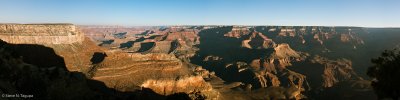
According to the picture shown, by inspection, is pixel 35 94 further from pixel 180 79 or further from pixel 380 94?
pixel 380 94

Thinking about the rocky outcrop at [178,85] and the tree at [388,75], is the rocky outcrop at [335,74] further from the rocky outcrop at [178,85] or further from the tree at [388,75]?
the tree at [388,75]

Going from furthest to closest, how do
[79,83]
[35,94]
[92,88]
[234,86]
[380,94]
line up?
[234,86]
[92,88]
[79,83]
[35,94]
[380,94]

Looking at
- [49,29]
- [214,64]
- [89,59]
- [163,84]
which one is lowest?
[214,64]

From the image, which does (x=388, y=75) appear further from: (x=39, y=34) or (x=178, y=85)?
(x=39, y=34)

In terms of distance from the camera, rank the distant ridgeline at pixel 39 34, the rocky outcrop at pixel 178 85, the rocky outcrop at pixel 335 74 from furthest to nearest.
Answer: the rocky outcrop at pixel 335 74 → the rocky outcrop at pixel 178 85 → the distant ridgeline at pixel 39 34

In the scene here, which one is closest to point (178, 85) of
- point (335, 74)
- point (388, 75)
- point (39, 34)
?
point (39, 34)

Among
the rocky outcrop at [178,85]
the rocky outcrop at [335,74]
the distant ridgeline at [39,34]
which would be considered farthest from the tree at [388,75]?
the rocky outcrop at [335,74]

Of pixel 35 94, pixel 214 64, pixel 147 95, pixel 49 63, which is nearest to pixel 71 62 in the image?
pixel 49 63
